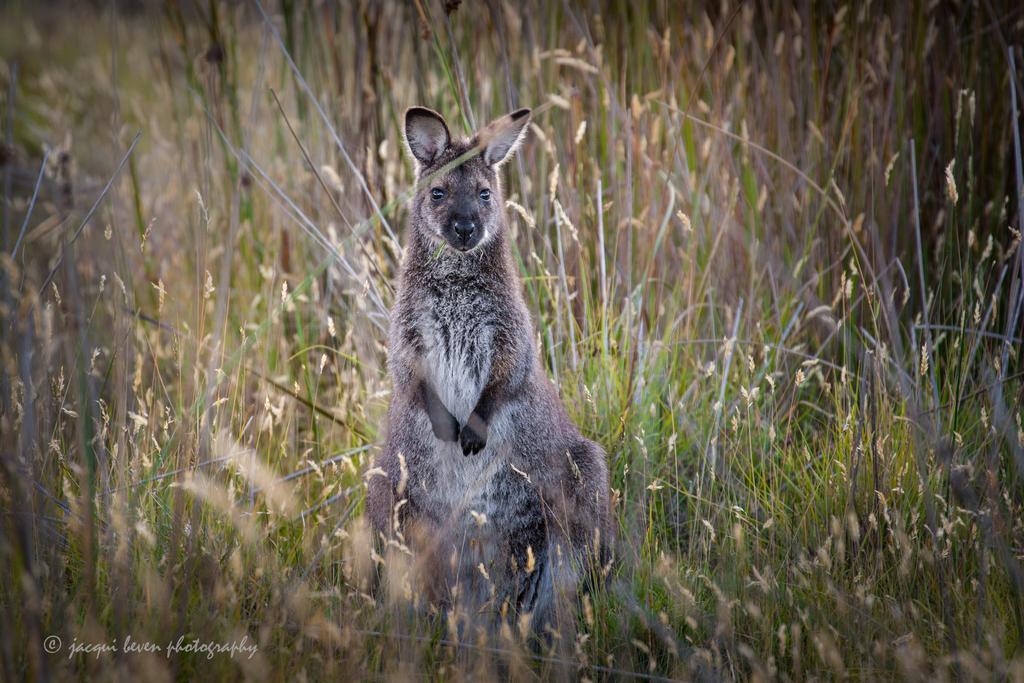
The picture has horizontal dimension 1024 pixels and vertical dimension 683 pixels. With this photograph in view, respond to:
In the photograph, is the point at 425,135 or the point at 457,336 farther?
the point at 425,135

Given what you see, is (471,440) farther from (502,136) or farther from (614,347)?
(502,136)

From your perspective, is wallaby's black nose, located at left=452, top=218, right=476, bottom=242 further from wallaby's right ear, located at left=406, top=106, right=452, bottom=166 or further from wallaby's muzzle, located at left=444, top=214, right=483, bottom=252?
wallaby's right ear, located at left=406, top=106, right=452, bottom=166

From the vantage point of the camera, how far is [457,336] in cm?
396

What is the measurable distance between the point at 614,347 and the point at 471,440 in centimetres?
104

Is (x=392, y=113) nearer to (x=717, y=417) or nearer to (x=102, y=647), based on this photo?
(x=717, y=417)

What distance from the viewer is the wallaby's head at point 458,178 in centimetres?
389

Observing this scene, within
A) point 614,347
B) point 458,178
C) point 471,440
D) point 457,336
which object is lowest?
point 471,440

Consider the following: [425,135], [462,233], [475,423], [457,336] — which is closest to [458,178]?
[425,135]

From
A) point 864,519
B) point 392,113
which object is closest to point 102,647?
point 864,519

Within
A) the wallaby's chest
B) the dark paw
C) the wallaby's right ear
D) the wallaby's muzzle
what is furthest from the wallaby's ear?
the dark paw

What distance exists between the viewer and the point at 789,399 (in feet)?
14.9

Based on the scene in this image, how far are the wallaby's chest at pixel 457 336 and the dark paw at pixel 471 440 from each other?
0.15 m

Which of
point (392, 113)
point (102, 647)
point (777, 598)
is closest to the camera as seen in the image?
point (102, 647)

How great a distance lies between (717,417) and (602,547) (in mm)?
703
